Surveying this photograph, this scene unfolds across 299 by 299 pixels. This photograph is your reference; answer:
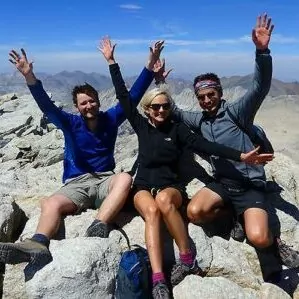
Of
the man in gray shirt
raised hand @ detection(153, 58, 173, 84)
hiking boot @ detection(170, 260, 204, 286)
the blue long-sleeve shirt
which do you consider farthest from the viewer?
raised hand @ detection(153, 58, 173, 84)

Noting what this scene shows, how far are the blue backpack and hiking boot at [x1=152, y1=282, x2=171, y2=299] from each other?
0.23 metres

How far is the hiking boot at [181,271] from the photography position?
7535mm

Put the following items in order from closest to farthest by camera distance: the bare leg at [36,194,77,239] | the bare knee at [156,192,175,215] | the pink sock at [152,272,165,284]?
1. the pink sock at [152,272,165,284]
2. the bare knee at [156,192,175,215]
3. the bare leg at [36,194,77,239]

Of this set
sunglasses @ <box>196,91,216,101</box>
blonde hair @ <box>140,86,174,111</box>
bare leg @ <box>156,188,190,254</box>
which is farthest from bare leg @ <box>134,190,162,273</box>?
sunglasses @ <box>196,91,216,101</box>

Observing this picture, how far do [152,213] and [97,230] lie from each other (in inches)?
41.0

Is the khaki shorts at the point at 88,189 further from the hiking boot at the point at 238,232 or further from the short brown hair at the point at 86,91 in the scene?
the hiking boot at the point at 238,232

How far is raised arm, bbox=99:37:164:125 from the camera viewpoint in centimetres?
893

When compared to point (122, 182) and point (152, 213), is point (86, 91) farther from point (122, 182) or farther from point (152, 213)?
point (152, 213)

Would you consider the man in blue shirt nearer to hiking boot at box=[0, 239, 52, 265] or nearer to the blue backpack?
hiking boot at box=[0, 239, 52, 265]

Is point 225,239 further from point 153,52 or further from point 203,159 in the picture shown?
point 153,52

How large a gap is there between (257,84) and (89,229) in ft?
12.6

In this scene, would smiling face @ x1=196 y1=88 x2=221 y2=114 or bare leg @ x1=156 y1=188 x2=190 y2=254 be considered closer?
bare leg @ x1=156 y1=188 x2=190 y2=254

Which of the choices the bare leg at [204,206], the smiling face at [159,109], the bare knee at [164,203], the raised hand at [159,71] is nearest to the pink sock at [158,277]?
the bare knee at [164,203]

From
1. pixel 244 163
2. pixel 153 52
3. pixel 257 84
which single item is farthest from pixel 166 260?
pixel 153 52
